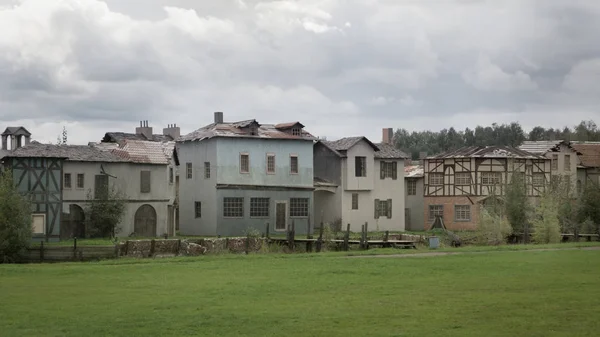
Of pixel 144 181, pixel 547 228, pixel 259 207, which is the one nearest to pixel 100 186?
pixel 144 181

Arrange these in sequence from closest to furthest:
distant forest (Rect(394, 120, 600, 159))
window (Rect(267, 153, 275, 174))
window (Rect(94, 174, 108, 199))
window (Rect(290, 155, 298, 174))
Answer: window (Rect(94, 174, 108, 199)) → window (Rect(267, 153, 275, 174)) → window (Rect(290, 155, 298, 174)) → distant forest (Rect(394, 120, 600, 159))

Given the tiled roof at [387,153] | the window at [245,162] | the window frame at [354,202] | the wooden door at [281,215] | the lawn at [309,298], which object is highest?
the tiled roof at [387,153]

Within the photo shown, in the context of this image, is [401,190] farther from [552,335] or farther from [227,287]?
[552,335]

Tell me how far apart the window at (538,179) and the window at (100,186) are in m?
40.3

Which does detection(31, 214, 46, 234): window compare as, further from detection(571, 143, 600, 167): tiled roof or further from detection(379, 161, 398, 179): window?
detection(571, 143, 600, 167): tiled roof

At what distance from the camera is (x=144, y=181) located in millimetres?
63406

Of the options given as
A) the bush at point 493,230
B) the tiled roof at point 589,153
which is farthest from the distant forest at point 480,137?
the bush at point 493,230

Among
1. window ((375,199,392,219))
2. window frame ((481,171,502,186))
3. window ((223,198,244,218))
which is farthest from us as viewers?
window frame ((481,171,502,186))

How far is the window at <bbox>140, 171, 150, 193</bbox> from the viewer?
63.3 metres

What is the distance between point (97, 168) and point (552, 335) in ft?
148

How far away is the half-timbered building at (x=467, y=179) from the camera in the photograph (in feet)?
266

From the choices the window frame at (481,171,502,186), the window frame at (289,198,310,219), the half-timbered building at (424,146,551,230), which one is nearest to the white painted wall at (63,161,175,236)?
the window frame at (289,198,310,219)

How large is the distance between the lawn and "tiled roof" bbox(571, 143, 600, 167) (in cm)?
5217

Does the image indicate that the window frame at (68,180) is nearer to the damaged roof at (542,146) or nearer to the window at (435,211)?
the window at (435,211)
